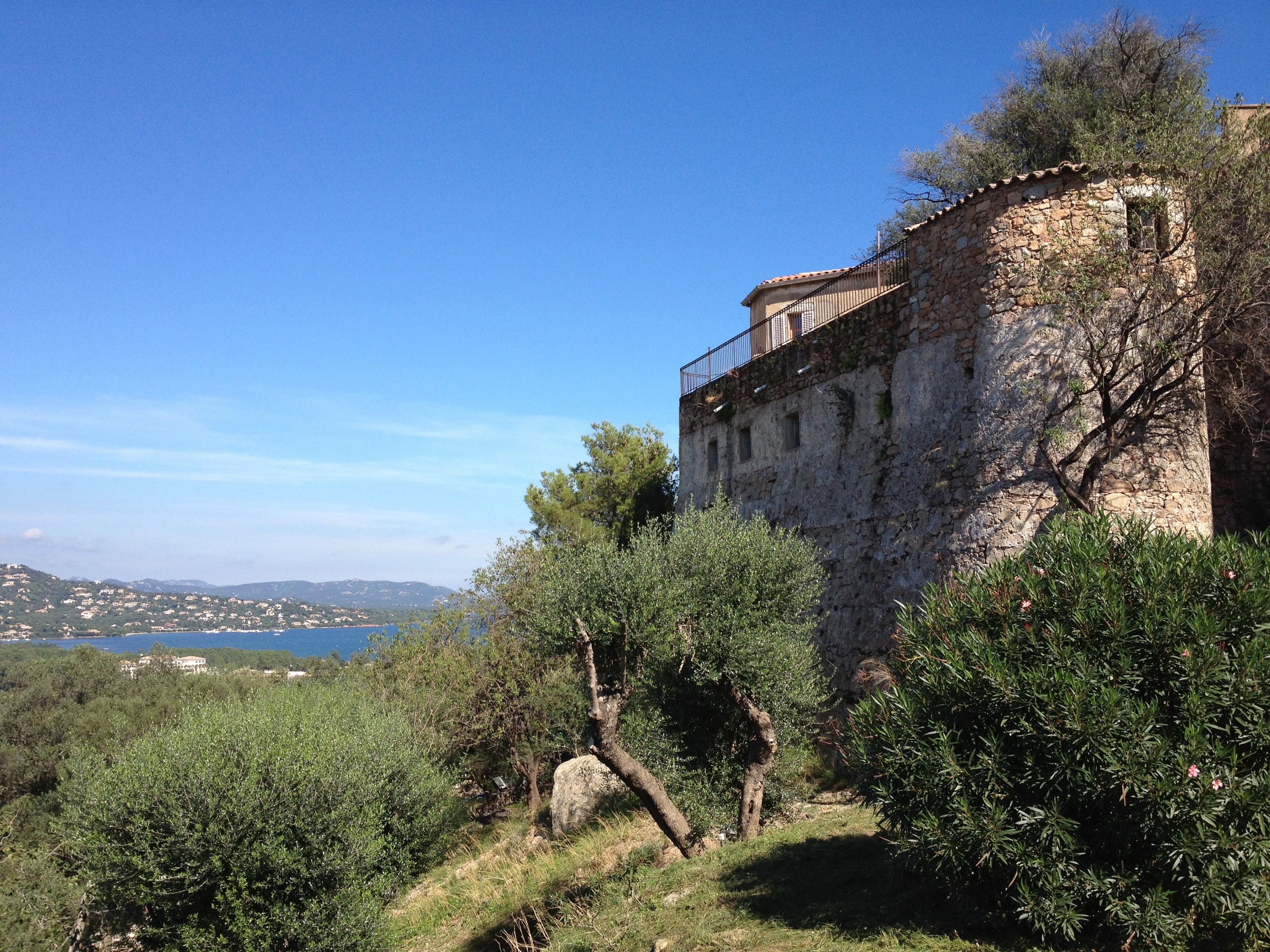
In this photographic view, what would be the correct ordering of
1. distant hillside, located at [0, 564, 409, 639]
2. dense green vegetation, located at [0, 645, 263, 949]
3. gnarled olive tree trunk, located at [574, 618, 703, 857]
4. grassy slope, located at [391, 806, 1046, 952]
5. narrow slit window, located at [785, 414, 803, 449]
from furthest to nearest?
1. distant hillside, located at [0, 564, 409, 639]
2. narrow slit window, located at [785, 414, 803, 449]
3. dense green vegetation, located at [0, 645, 263, 949]
4. gnarled olive tree trunk, located at [574, 618, 703, 857]
5. grassy slope, located at [391, 806, 1046, 952]

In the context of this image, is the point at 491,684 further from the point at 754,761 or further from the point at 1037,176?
the point at 1037,176

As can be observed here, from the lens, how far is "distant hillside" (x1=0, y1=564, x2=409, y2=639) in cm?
13075

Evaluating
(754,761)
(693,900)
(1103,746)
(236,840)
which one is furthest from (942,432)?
(236,840)

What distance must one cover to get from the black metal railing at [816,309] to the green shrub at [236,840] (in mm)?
14153

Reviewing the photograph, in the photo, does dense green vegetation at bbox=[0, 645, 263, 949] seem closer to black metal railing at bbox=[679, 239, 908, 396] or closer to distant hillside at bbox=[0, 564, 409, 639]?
black metal railing at bbox=[679, 239, 908, 396]

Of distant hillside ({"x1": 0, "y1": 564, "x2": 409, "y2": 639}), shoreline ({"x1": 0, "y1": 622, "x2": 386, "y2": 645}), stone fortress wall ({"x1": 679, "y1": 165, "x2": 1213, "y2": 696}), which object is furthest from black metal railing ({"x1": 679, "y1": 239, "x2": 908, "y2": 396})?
distant hillside ({"x1": 0, "y1": 564, "x2": 409, "y2": 639})

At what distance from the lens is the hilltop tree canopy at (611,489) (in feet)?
112

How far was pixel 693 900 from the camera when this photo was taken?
1039cm

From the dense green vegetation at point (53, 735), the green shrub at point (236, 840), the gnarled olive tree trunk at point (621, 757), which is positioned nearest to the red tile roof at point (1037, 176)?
the gnarled olive tree trunk at point (621, 757)

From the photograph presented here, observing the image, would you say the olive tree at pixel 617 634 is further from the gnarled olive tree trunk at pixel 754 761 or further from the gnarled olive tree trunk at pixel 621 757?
the gnarled olive tree trunk at pixel 754 761

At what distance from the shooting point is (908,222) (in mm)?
27172

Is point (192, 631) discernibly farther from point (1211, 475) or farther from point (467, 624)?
point (1211, 475)

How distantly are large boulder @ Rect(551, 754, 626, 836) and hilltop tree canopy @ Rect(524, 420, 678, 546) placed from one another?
14.4m

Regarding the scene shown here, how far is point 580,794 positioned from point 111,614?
167 meters
